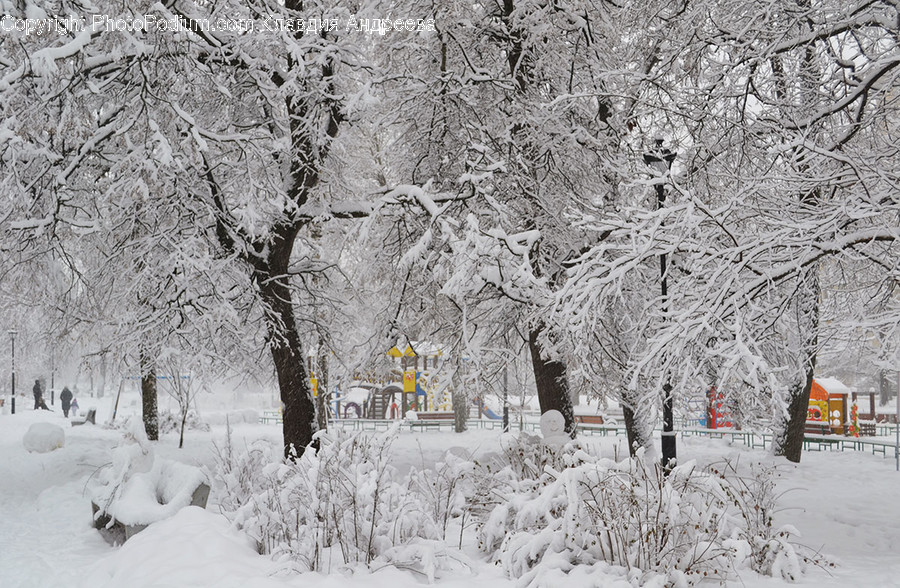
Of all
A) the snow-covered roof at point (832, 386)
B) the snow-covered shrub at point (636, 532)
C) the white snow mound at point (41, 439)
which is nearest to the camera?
the snow-covered shrub at point (636, 532)

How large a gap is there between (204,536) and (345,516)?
1313 mm

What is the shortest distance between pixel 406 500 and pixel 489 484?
1.53 meters

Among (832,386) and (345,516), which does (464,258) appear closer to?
(345,516)

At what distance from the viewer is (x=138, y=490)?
340 inches

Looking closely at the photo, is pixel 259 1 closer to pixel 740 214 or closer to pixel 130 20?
pixel 130 20

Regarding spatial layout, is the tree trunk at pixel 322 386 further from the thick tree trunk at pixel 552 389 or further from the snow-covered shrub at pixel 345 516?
the snow-covered shrub at pixel 345 516

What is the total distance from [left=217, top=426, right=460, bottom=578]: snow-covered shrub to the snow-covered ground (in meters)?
0.20

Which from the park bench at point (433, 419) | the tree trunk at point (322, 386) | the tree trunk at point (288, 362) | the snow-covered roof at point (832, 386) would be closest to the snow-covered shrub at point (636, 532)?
the tree trunk at point (288, 362)

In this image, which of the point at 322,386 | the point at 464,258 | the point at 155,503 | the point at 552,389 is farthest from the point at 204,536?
the point at 322,386

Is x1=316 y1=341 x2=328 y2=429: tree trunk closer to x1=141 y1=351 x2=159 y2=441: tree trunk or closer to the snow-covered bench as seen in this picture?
x1=141 y1=351 x2=159 y2=441: tree trunk

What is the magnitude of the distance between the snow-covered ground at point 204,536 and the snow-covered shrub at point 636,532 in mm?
242

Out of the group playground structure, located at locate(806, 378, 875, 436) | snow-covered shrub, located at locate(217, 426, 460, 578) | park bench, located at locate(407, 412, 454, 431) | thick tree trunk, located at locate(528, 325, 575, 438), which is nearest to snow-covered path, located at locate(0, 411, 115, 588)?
snow-covered shrub, located at locate(217, 426, 460, 578)

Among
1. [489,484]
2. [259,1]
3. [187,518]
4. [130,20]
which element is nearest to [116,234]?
[130,20]

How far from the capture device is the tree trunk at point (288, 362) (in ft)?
35.9
